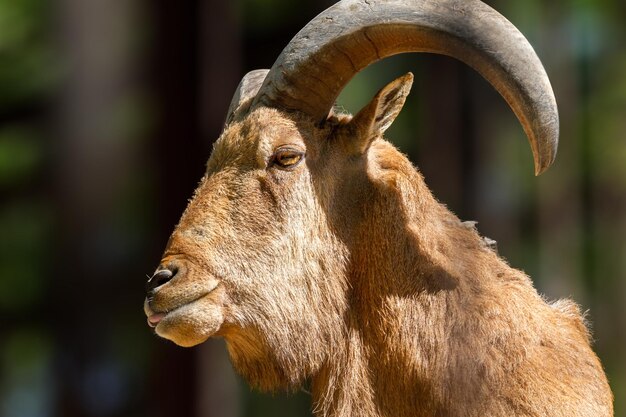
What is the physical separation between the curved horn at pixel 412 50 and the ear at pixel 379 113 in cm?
18

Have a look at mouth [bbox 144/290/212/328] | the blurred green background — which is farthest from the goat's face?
the blurred green background

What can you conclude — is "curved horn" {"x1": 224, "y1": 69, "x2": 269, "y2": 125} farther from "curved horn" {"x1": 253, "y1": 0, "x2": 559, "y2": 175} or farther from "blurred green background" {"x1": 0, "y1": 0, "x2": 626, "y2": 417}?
"blurred green background" {"x1": 0, "y1": 0, "x2": 626, "y2": 417}

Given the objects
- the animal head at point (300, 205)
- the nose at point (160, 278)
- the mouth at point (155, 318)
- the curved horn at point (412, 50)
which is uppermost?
the curved horn at point (412, 50)

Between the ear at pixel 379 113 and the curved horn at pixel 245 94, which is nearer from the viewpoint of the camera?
the ear at pixel 379 113

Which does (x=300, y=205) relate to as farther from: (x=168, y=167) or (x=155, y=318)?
(x=168, y=167)

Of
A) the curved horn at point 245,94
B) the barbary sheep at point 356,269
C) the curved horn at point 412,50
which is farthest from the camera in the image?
the curved horn at point 245,94

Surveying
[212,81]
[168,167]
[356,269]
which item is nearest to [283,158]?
[356,269]

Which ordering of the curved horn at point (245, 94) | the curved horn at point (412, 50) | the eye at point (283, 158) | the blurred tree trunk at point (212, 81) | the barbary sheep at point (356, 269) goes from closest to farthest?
the curved horn at point (412, 50), the barbary sheep at point (356, 269), the eye at point (283, 158), the curved horn at point (245, 94), the blurred tree trunk at point (212, 81)

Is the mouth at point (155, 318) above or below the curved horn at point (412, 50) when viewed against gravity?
below

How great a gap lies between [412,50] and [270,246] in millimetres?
Answer: 1183

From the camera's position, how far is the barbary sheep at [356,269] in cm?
515

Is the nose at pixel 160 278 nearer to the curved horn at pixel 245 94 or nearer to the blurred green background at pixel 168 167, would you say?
the curved horn at pixel 245 94

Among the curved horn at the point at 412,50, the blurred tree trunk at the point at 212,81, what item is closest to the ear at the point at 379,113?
the curved horn at the point at 412,50

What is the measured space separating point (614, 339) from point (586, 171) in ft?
9.16
